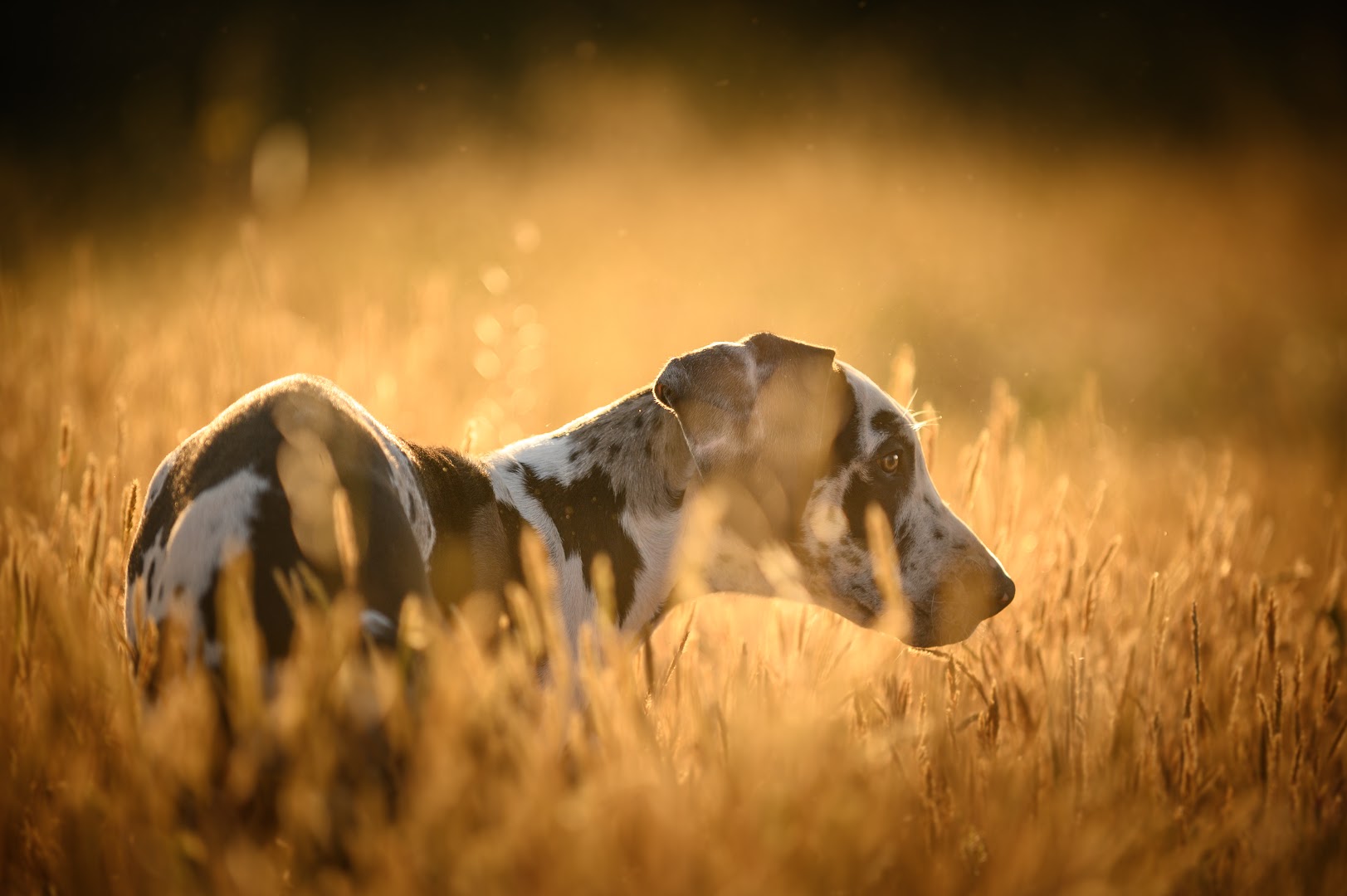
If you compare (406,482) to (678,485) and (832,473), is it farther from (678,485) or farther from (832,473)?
(832,473)

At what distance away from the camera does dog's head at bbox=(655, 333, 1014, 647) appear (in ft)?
9.75

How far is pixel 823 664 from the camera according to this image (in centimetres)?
315

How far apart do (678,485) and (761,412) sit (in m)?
0.33

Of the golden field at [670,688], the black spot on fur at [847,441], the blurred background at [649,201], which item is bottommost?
the golden field at [670,688]

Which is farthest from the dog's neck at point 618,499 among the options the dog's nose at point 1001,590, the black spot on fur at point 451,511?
the dog's nose at point 1001,590

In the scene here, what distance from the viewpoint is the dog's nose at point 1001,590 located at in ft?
10.5

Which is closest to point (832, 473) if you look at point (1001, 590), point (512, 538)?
point (1001, 590)

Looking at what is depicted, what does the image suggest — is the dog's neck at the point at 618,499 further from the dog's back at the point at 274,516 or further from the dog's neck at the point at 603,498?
the dog's back at the point at 274,516

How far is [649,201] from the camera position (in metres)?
14.5

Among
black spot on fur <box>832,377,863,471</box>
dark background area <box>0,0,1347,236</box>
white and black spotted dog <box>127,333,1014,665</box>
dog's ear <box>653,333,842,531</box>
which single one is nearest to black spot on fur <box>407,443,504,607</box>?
white and black spotted dog <box>127,333,1014,665</box>

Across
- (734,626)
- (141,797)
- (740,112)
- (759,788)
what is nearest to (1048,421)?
(734,626)

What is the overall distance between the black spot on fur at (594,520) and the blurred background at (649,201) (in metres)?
1.67

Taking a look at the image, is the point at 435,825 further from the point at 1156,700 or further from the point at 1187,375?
the point at 1187,375

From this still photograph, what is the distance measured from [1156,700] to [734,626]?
1341mm
